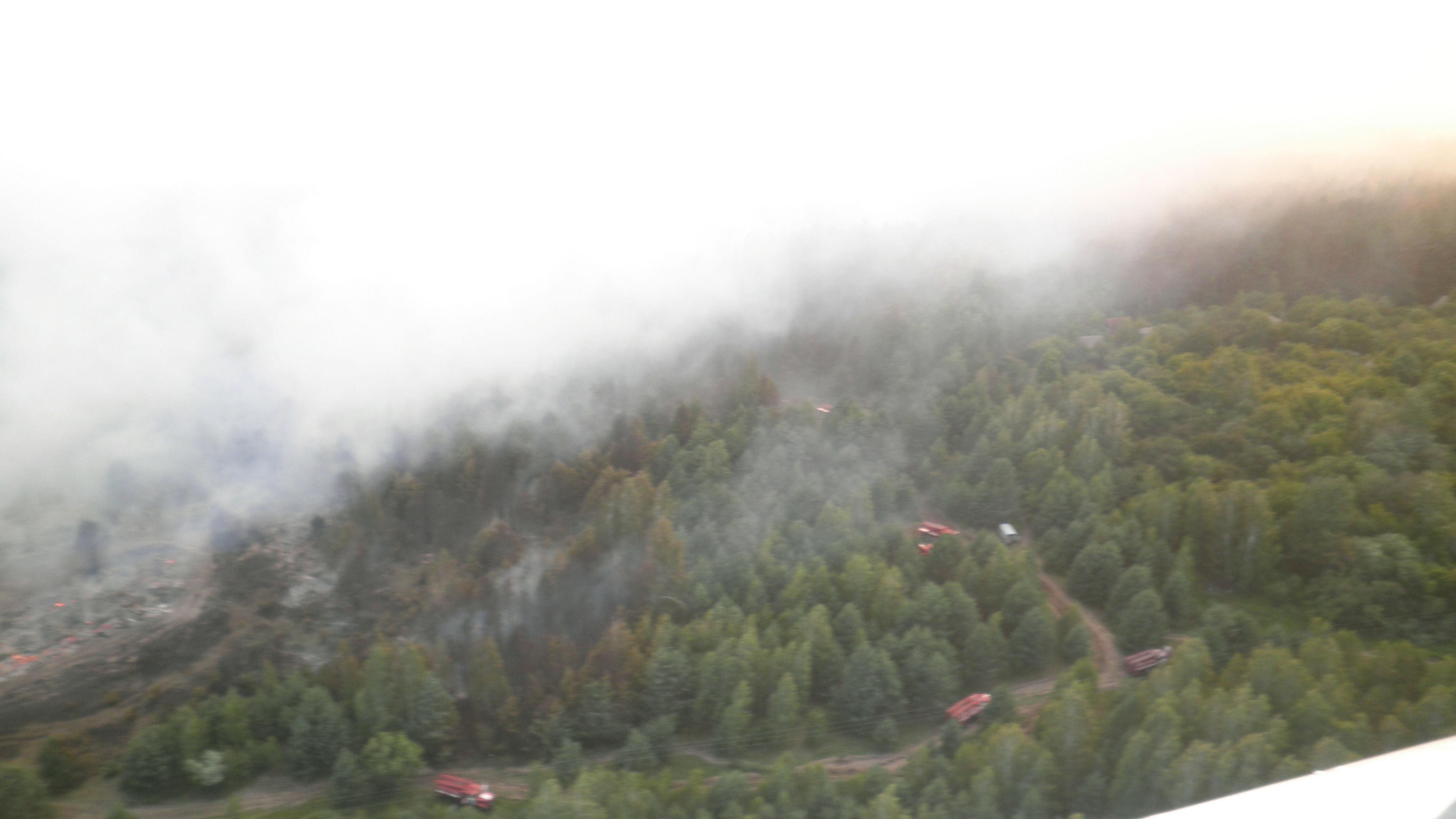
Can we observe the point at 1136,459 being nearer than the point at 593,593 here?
No

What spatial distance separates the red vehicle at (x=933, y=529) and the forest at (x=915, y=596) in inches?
17.4

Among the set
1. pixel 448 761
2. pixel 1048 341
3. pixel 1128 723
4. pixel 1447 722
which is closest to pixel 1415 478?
pixel 1447 722

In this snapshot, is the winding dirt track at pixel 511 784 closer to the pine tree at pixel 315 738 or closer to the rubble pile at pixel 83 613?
the pine tree at pixel 315 738

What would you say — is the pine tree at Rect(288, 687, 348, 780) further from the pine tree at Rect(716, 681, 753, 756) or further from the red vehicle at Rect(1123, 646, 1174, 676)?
the red vehicle at Rect(1123, 646, 1174, 676)

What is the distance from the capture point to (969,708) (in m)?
14.6

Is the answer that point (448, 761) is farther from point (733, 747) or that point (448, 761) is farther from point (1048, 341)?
point (1048, 341)

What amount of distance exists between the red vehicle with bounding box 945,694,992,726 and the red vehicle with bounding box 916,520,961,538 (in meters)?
5.60

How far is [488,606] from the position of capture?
61.4ft

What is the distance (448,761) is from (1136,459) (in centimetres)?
1699

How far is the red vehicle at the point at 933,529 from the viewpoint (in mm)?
20453

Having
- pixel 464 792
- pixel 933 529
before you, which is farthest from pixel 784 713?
pixel 933 529

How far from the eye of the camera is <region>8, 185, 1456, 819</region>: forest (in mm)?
11086

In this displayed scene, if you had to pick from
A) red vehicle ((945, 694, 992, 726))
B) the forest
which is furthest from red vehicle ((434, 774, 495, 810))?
red vehicle ((945, 694, 992, 726))

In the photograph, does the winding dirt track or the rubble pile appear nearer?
the winding dirt track
